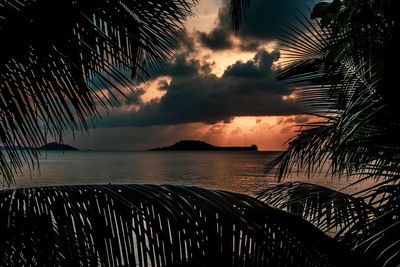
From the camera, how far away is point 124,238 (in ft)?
4.65

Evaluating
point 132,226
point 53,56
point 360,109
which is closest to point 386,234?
point 360,109

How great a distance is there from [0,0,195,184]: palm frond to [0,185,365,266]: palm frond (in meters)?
0.18

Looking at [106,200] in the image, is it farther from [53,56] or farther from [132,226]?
[53,56]

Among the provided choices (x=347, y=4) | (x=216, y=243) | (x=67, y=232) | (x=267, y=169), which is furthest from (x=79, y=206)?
(x=267, y=169)

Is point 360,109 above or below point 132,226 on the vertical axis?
above

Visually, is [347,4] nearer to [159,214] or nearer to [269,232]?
[269,232]

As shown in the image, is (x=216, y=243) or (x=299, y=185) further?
(x=299, y=185)

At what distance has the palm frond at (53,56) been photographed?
99 cm

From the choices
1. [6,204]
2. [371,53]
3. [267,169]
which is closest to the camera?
[6,204]

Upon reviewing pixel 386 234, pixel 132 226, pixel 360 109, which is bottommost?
pixel 386 234

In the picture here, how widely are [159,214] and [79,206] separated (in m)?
0.27

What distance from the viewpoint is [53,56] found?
1095 millimetres

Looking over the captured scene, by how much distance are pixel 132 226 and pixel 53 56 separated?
0.63m

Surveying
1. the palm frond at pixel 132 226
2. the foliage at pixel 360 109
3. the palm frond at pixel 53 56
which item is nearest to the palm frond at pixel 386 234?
the foliage at pixel 360 109
